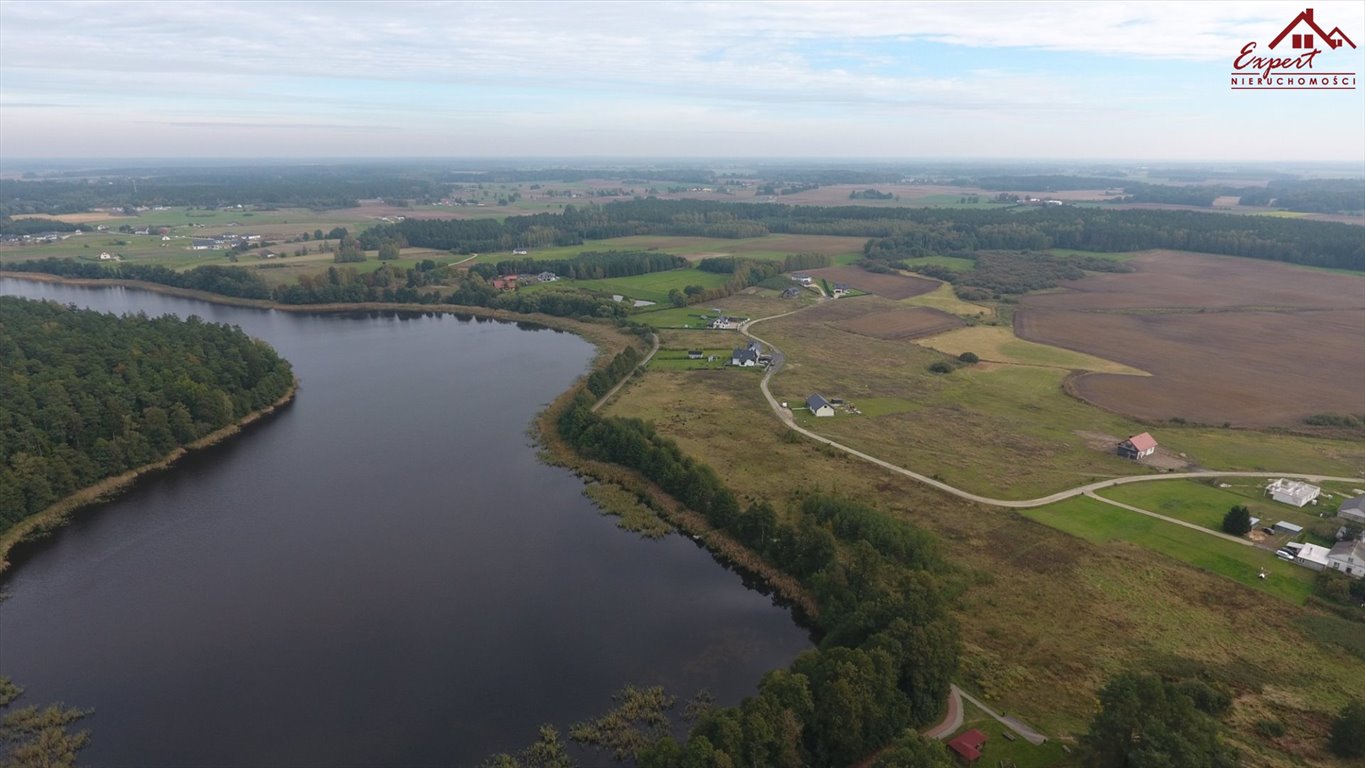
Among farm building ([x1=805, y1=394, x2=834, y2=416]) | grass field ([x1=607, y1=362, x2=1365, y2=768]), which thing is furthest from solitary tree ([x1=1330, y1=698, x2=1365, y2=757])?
farm building ([x1=805, y1=394, x2=834, y2=416])

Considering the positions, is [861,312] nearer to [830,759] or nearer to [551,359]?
[551,359]

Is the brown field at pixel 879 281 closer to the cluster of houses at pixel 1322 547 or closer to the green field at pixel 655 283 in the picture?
the green field at pixel 655 283

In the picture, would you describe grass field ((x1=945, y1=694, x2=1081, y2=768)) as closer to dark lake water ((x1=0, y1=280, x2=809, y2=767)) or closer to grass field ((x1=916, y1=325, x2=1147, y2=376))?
dark lake water ((x1=0, y1=280, x2=809, y2=767))

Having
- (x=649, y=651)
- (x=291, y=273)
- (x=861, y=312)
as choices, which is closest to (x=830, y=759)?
(x=649, y=651)

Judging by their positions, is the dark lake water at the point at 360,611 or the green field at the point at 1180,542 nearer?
the dark lake water at the point at 360,611

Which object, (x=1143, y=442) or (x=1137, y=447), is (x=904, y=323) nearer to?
(x=1143, y=442)

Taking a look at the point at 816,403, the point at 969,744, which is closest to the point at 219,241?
the point at 816,403

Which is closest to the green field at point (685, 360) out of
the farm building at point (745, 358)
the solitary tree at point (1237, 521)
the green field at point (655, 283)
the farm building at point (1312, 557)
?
the farm building at point (745, 358)
